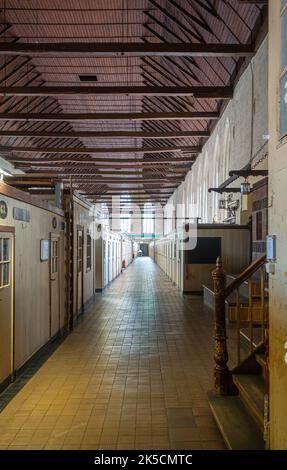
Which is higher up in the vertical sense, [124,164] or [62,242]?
[124,164]

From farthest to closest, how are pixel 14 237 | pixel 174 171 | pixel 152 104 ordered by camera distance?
pixel 174 171
pixel 152 104
pixel 14 237

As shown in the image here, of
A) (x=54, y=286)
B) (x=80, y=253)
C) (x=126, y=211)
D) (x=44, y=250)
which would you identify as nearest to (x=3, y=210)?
(x=44, y=250)

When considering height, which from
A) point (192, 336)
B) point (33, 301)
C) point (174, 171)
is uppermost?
point (174, 171)

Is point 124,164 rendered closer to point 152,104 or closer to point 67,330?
point 152,104

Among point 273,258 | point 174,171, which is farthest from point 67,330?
point 174,171

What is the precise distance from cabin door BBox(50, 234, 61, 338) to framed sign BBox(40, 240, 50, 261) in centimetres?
29

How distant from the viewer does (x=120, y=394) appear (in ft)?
13.6

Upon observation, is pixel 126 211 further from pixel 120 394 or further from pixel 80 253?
pixel 120 394

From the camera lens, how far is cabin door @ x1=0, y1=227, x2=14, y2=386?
4.13m

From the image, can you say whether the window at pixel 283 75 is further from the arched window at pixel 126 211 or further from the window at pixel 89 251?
the arched window at pixel 126 211

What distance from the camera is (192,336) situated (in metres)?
6.83

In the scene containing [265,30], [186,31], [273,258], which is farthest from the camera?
[186,31]

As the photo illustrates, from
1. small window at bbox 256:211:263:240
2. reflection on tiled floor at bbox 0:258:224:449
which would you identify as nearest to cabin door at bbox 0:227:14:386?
reflection on tiled floor at bbox 0:258:224:449

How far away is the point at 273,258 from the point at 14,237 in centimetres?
303
